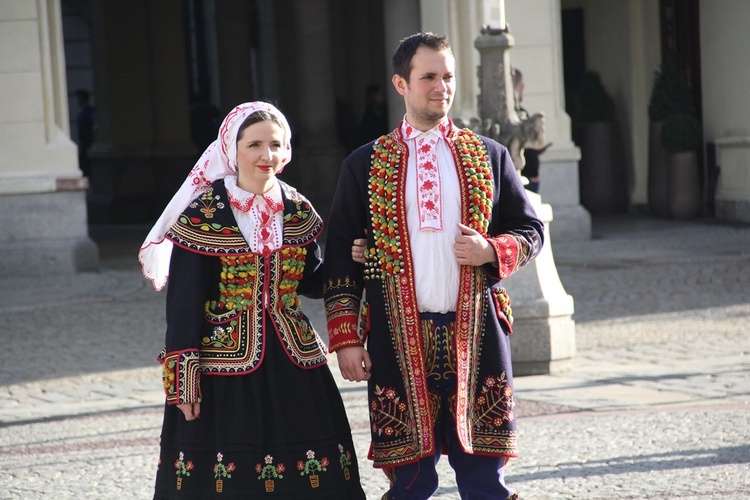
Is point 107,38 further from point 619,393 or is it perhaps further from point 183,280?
point 183,280

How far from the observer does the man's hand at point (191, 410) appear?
3.96 metres

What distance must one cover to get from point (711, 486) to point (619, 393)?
78.8 inches

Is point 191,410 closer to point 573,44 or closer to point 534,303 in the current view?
point 534,303

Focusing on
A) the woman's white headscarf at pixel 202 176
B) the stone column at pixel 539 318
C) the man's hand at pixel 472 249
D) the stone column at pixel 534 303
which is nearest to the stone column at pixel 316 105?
the stone column at pixel 534 303

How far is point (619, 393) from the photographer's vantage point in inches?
276

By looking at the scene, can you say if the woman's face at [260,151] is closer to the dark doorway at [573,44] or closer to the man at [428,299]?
the man at [428,299]

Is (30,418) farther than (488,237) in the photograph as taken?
Yes

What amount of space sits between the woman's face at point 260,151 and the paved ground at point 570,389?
1.66 meters

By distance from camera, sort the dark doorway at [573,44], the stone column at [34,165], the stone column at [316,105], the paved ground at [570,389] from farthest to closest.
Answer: the stone column at [316,105], the dark doorway at [573,44], the stone column at [34,165], the paved ground at [570,389]

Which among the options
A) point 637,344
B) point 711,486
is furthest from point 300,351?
point 637,344

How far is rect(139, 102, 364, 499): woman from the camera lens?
13.1 ft

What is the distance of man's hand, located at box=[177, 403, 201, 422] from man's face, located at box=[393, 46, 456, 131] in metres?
1.12

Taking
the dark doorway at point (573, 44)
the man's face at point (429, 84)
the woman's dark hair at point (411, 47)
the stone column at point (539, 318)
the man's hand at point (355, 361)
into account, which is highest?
the dark doorway at point (573, 44)

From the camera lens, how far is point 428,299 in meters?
3.95
